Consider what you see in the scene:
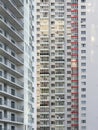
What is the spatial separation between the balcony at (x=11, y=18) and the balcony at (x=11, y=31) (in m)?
0.68

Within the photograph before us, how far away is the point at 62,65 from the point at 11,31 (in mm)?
41604

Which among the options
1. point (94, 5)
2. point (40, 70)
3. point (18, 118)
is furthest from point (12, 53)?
point (94, 5)

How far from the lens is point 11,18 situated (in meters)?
56.1

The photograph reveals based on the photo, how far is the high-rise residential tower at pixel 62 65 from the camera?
94188 millimetres

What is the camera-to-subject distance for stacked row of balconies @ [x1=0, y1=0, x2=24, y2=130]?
174 feet

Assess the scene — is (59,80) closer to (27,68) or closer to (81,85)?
(81,85)

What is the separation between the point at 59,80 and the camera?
96188 mm

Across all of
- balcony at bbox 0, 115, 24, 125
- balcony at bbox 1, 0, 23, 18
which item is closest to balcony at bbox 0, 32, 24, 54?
balcony at bbox 1, 0, 23, 18

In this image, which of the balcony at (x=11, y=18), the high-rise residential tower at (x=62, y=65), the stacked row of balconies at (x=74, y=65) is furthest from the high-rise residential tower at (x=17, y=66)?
the stacked row of balconies at (x=74, y=65)

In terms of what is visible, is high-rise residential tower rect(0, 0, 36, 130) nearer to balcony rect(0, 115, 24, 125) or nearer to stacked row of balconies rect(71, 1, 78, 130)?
balcony rect(0, 115, 24, 125)

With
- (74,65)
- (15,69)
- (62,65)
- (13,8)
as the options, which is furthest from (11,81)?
(74,65)

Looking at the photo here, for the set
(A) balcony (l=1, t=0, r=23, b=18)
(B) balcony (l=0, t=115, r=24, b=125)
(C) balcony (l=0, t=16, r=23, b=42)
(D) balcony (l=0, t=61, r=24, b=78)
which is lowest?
(B) balcony (l=0, t=115, r=24, b=125)

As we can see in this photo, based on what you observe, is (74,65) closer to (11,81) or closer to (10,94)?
(11,81)

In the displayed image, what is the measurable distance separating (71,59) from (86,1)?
14.8 m
